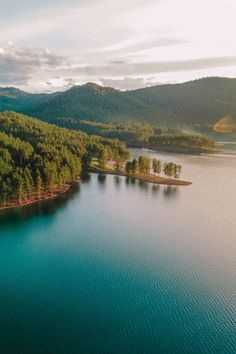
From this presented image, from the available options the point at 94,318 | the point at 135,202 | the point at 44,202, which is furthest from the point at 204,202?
the point at 94,318

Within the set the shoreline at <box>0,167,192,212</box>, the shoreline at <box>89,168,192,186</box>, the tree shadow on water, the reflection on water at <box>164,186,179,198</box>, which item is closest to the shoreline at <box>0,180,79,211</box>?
the shoreline at <box>0,167,192,212</box>

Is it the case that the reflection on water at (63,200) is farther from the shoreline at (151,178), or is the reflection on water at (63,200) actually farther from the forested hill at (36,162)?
the forested hill at (36,162)

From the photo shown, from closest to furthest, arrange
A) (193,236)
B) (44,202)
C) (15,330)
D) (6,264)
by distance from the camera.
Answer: (15,330), (6,264), (193,236), (44,202)

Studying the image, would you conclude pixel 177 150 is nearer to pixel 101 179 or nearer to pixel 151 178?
pixel 151 178

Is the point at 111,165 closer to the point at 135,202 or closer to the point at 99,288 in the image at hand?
the point at 135,202

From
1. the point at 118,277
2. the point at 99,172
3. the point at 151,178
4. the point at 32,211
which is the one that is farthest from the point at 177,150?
the point at 118,277
